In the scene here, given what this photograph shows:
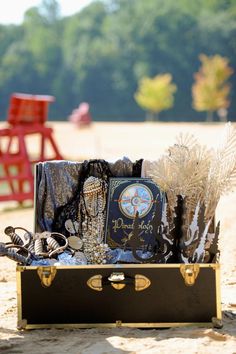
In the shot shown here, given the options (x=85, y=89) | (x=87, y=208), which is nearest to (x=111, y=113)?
(x=85, y=89)

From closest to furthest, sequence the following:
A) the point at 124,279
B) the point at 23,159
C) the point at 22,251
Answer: the point at 124,279 < the point at 22,251 < the point at 23,159

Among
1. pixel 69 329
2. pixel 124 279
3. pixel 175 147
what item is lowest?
pixel 69 329

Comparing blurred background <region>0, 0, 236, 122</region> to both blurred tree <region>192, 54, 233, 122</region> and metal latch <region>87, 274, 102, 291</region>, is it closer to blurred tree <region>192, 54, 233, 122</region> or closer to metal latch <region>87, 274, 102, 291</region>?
blurred tree <region>192, 54, 233, 122</region>

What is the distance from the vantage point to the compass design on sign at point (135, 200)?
5.86m

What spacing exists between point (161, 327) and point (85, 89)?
77.6 meters

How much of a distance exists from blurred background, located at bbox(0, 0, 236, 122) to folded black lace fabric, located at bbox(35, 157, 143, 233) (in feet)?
213

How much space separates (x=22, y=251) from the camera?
5148 mm

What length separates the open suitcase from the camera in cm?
462

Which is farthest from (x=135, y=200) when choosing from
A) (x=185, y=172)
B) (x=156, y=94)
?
(x=156, y=94)

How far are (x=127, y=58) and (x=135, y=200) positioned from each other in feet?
254

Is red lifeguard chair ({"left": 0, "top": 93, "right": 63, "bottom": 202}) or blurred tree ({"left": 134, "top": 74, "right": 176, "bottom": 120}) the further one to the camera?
blurred tree ({"left": 134, "top": 74, "right": 176, "bottom": 120})

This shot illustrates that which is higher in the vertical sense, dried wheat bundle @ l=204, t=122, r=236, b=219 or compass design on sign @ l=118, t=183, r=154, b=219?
dried wheat bundle @ l=204, t=122, r=236, b=219

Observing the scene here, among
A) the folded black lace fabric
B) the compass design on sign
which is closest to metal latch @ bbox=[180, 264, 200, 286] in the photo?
the compass design on sign

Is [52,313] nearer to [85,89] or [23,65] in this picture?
[85,89]
